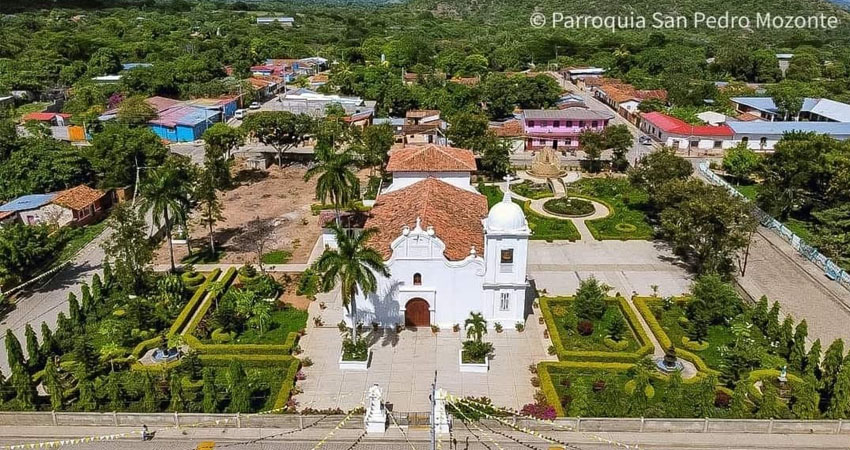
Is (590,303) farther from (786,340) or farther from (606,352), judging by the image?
(786,340)

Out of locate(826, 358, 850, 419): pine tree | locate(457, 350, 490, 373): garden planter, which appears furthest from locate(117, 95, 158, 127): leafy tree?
Answer: locate(826, 358, 850, 419): pine tree

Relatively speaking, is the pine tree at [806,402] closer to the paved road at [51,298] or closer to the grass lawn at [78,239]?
the paved road at [51,298]

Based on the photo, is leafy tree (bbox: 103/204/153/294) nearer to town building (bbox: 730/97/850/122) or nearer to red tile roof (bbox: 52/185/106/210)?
red tile roof (bbox: 52/185/106/210)

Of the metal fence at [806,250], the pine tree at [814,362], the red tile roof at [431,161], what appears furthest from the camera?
the red tile roof at [431,161]

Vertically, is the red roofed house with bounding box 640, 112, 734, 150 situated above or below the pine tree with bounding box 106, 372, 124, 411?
above

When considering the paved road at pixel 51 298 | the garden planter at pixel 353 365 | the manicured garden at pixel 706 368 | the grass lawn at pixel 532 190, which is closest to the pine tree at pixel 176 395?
the garden planter at pixel 353 365

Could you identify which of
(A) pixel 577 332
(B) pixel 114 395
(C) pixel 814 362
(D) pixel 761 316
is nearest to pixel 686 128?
(D) pixel 761 316
